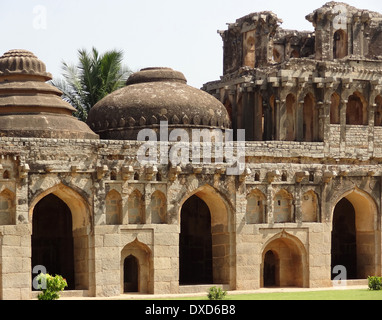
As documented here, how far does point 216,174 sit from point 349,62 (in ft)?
→ 25.9

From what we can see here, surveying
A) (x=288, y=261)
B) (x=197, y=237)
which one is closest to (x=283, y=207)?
(x=288, y=261)

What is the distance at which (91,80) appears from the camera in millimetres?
Result: 45219

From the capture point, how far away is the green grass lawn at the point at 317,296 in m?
30.7

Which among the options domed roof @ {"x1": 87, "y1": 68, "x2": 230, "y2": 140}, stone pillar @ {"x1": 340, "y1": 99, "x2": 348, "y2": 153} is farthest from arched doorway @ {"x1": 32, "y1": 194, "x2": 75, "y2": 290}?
stone pillar @ {"x1": 340, "y1": 99, "x2": 348, "y2": 153}

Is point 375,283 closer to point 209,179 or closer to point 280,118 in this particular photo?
point 209,179

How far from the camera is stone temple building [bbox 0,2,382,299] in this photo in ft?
107

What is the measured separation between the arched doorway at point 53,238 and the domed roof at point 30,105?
2629mm

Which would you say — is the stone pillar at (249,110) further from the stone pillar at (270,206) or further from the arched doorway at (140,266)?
the arched doorway at (140,266)

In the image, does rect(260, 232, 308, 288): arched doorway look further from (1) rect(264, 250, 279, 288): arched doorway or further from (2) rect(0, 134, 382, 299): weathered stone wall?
(1) rect(264, 250, 279, 288): arched doorway

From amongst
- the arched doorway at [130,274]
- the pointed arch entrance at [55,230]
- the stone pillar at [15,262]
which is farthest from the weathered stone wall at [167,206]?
the pointed arch entrance at [55,230]

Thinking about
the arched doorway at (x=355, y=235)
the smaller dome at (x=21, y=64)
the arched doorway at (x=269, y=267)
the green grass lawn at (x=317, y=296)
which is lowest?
the green grass lawn at (x=317, y=296)

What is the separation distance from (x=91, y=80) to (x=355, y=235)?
40.2 ft

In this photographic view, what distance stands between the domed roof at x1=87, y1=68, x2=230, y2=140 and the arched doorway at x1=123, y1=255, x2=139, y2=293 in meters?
3.88
